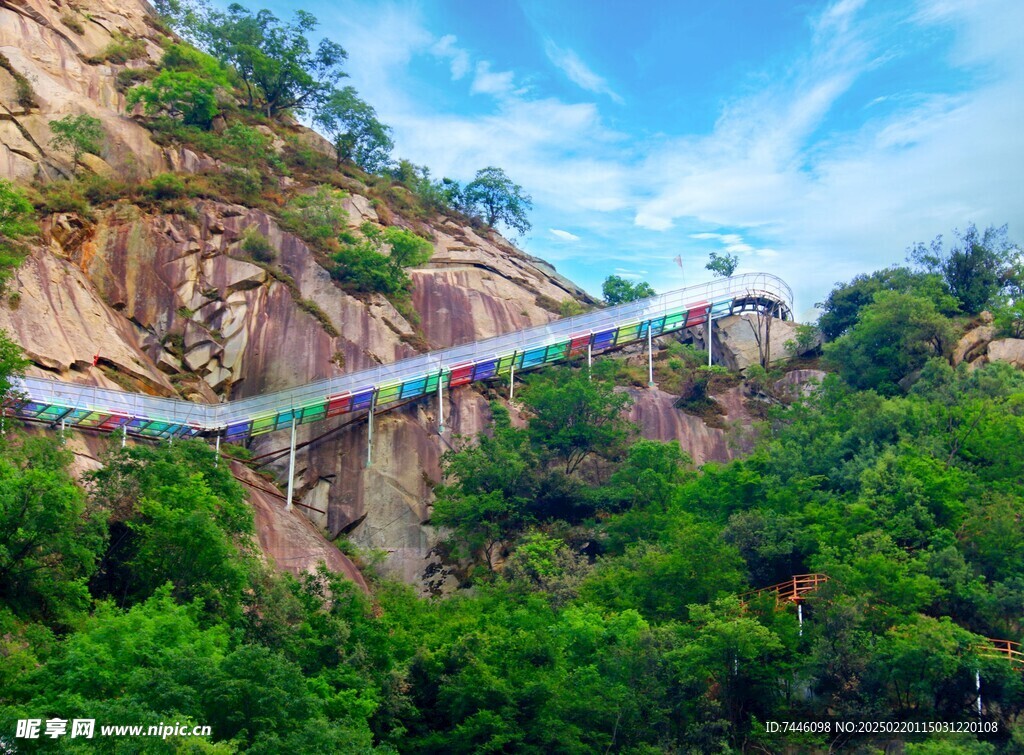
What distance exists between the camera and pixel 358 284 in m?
48.3

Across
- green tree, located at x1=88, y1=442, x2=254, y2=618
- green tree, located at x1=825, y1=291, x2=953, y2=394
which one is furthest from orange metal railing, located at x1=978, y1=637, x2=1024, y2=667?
green tree, located at x1=88, y1=442, x2=254, y2=618

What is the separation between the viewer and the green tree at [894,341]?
43.7 meters

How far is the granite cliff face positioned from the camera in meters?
39.5

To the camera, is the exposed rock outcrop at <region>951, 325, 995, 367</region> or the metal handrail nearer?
the metal handrail

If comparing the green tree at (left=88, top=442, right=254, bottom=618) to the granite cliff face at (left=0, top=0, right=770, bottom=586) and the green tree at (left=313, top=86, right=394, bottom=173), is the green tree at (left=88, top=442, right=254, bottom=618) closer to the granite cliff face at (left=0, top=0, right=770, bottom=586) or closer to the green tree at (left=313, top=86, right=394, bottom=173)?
the granite cliff face at (left=0, top=0, right=770, bottom=586)

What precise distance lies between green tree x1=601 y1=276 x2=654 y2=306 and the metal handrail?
37.7 feet

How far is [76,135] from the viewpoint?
4788cm

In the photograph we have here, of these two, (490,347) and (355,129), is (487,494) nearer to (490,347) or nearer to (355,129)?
(490,347)

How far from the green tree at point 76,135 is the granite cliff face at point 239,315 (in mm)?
645

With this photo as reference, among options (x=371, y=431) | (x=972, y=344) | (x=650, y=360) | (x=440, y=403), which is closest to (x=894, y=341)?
(x=972, y=344)

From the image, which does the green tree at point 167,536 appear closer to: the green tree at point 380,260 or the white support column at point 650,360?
the green tree at point 380,260

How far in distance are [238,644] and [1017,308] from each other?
32988 millimetres

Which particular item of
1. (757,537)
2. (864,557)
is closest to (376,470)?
(757,537)

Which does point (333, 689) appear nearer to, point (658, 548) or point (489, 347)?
point (658, 548)
